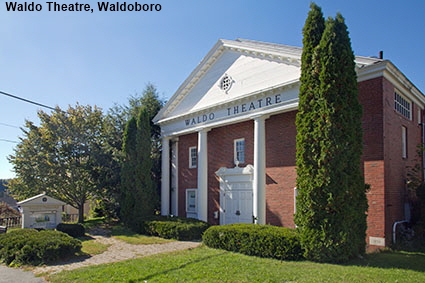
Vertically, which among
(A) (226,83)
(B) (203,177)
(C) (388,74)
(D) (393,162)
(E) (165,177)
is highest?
(A) (226,83)

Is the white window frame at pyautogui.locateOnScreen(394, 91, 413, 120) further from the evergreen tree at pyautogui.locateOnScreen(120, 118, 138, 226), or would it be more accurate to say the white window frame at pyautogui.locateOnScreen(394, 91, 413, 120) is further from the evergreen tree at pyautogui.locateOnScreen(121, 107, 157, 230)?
the evergreen tree at pyautogui.locateOnScreen(120, 118, 138, 226)

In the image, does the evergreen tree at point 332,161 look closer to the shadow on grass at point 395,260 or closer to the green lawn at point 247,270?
the shadow on grass at point 395,260

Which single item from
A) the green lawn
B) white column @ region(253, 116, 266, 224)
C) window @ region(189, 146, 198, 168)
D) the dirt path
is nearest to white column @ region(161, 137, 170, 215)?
window @ region(189, 146, 198, 168)

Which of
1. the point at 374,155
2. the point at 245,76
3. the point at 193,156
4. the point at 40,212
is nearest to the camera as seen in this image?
the point at 374,155

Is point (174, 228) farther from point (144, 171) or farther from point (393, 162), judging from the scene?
point (393, 162)

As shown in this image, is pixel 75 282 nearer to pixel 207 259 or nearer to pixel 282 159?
pixel 207 259

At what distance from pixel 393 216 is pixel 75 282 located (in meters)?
10.7

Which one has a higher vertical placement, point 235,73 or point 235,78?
point 235,73

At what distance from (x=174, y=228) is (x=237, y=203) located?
3642mm

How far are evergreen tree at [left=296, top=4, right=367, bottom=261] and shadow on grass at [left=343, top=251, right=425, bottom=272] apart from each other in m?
0.38

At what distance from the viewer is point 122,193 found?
19031mm

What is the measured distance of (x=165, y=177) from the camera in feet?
66.0

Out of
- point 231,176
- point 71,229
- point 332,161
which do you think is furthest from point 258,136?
point 71,229

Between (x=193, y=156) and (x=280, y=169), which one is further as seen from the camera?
(x=193, y=156)
